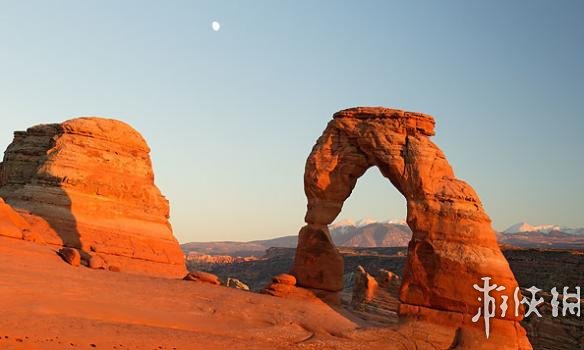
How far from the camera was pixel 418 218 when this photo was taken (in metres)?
14.0

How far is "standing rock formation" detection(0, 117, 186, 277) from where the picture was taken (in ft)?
73.2

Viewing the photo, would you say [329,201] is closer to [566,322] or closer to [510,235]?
[566,322]

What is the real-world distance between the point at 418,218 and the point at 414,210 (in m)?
0.26

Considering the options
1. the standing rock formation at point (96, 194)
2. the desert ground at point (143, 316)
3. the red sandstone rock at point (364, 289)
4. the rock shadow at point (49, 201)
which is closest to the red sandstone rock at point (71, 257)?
the desert ground at point (143, 316)

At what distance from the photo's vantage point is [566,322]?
23.3 m

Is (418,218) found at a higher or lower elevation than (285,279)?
higher

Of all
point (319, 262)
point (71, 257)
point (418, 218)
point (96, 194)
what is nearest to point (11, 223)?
point (71, 257)

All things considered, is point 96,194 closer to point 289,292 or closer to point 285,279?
point 285,279

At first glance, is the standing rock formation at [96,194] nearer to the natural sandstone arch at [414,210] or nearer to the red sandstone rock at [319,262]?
the red sandstone rock at [319,262]

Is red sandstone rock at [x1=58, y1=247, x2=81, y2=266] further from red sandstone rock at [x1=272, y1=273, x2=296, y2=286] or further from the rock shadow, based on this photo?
red sandstone rock at [x1=272, y1=273, x2=296, y2=286]

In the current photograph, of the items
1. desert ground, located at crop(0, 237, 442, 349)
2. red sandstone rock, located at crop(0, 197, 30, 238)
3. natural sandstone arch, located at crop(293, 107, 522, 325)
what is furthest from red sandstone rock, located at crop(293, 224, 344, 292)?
red sandstone rock, located at crop(0, 197, 30, 238)

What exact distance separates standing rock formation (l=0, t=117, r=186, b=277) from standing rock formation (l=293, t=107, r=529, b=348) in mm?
9797

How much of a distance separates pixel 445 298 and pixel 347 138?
5881 mm

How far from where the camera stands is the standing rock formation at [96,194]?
22.3m
